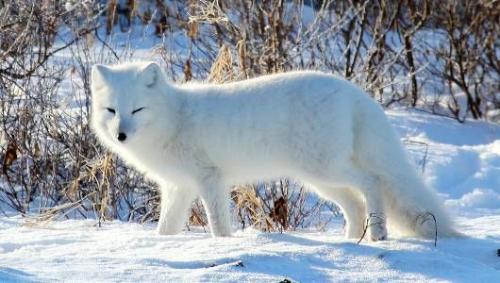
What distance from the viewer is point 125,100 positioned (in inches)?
205

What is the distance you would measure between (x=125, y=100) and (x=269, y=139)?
32.0 inches

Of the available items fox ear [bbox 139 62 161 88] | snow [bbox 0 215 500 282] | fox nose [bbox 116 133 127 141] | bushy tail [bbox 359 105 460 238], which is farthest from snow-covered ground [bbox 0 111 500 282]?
fox ear [bbox 139 62 161 88]

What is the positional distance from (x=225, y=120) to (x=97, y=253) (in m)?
1.07

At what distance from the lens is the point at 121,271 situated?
14.3 feet

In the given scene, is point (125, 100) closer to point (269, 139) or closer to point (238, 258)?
point (269, 139)

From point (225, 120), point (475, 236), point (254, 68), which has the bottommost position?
point (475, 236)

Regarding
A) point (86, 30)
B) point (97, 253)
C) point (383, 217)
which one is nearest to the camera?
point (97, 253)

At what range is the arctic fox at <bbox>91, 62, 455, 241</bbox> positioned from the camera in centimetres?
→ 523

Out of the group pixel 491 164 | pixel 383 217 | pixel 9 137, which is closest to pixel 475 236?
pixel 383 217

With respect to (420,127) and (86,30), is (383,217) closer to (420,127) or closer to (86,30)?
(86,30)

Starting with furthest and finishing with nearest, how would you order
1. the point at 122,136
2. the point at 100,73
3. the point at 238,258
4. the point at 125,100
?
1. the point at 100,73
2. the point at 125,100
3. the point at 122,136
4. the point at 238,258

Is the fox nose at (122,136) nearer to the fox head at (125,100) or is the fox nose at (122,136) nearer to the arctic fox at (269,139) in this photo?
the fox head at (125,100)

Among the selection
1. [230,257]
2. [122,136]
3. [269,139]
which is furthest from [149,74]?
[230,257]

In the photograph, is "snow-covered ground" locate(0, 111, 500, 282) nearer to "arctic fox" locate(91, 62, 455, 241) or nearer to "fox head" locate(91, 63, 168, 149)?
"arctic fox" locate(91, 62, 455, 241)
